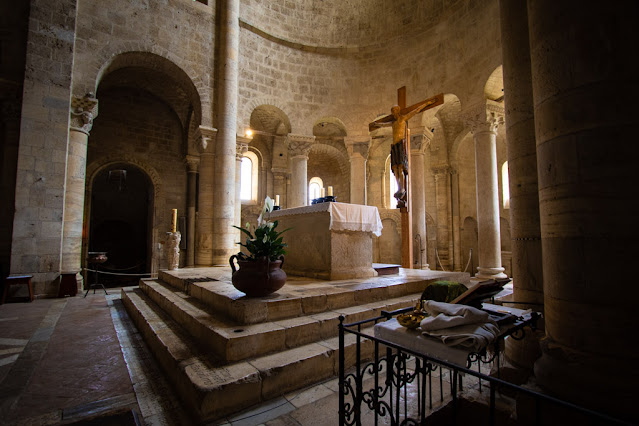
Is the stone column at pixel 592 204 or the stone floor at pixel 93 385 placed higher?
the stone column at pixel 592 204

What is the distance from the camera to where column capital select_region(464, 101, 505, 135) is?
9.11 metres

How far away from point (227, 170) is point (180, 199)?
14.6 ft

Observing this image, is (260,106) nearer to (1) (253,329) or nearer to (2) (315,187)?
(2) (315,187)

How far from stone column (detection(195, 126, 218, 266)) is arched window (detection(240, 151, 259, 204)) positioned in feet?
17.6

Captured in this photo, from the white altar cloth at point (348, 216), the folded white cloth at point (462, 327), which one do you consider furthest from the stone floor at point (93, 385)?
the white altar cloth at point (348, 216)

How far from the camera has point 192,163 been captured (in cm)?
1318

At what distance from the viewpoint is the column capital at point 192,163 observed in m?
13.1

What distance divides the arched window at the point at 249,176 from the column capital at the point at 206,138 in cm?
543

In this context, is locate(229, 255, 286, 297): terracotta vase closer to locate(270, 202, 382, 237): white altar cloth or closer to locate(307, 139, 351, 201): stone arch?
locate(270, 202, 382, 237): white altar cloth

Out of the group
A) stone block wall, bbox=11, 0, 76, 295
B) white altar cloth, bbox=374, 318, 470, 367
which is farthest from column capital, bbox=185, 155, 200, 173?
white altar cloth, bbox=374, 318, 470, 367

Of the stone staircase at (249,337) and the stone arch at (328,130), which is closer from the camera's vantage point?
the stone staircase at (249,337)

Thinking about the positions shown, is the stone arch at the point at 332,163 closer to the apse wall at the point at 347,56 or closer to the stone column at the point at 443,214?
the apse wall at the point at 347,56

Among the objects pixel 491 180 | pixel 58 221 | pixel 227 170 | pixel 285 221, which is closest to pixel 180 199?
pixel 227 170

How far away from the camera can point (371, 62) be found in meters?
12.3
